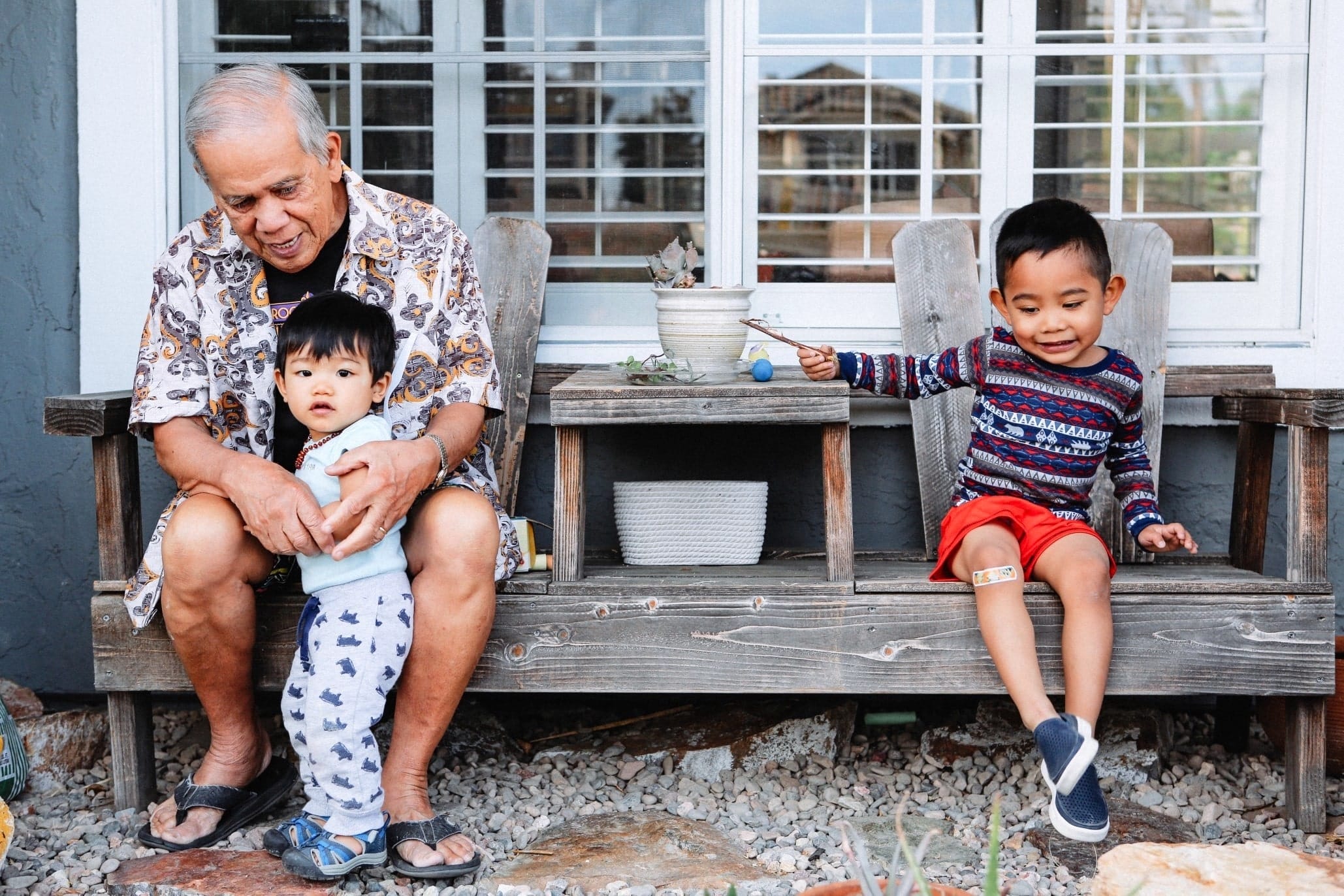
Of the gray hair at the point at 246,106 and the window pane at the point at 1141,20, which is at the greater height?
the window pane at the point at 1141,20

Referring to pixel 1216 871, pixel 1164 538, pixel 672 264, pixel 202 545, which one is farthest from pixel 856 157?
pixel 1216 871

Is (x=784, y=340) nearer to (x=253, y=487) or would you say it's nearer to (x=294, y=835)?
(x=253, y=487)

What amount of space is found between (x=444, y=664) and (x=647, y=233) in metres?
1.36

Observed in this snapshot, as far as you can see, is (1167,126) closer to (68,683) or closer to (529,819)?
(529,819)

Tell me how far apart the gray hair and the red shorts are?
1398 millimetres

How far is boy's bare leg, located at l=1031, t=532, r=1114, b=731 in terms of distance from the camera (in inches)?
91.7

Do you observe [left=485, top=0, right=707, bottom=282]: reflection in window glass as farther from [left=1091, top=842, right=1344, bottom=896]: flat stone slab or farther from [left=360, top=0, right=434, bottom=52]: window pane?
[left=1091, top=842, right=1344, bottom=896]: flat stone slab

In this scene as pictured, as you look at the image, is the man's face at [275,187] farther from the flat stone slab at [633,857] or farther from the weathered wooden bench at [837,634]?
the flat stone slab at [633,857]

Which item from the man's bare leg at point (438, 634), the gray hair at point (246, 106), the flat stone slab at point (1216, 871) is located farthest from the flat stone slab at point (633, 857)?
the gray hair at point (246, 106)

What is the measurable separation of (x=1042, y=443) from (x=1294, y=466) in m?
0.48

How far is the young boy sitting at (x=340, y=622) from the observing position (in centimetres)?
211

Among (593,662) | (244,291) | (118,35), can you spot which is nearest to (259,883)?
(593,662)

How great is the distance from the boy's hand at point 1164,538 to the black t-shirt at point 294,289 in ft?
5.34

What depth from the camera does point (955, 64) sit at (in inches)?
122
